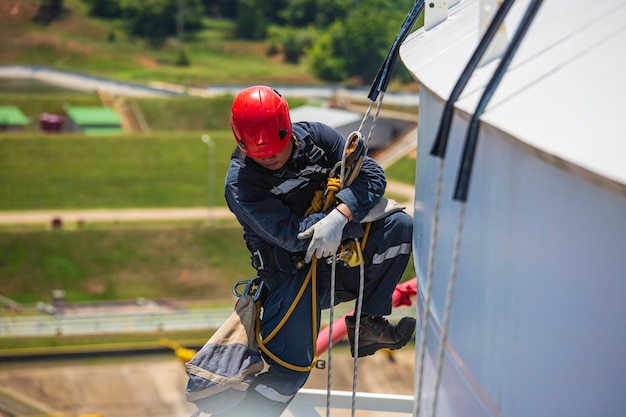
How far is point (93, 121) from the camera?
4741cm

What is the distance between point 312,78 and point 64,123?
2337cm

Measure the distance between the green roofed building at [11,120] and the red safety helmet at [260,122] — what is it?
43.0 metres

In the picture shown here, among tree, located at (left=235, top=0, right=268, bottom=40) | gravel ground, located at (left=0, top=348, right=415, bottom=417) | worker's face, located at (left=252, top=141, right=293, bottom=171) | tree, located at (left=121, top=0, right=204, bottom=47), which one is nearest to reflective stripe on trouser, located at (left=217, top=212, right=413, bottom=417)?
worker's face, located at (left=252, top=141, right=293, bottom=171)

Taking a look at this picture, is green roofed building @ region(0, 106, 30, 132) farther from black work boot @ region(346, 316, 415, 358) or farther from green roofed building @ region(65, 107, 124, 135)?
black work boot @ region(346, 316, 415, 358)

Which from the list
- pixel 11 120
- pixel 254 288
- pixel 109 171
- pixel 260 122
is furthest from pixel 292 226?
pixel 11 120

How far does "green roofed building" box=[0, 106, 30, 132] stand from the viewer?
45.0 m

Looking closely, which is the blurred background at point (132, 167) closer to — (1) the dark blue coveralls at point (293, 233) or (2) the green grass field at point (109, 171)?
(2) the green grass field at point (109, 171)

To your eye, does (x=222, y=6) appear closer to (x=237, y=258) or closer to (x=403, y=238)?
(x=237, y=258)

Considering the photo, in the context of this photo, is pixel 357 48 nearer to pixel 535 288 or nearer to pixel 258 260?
pixel 258 260

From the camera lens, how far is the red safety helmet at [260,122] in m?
4.37

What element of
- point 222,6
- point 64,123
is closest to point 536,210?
point 64,123

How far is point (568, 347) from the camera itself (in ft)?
8.70

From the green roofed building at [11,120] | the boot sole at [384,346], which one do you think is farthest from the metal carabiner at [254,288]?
the green roofed building at [11,120]

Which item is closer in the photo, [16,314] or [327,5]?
[16,314]
